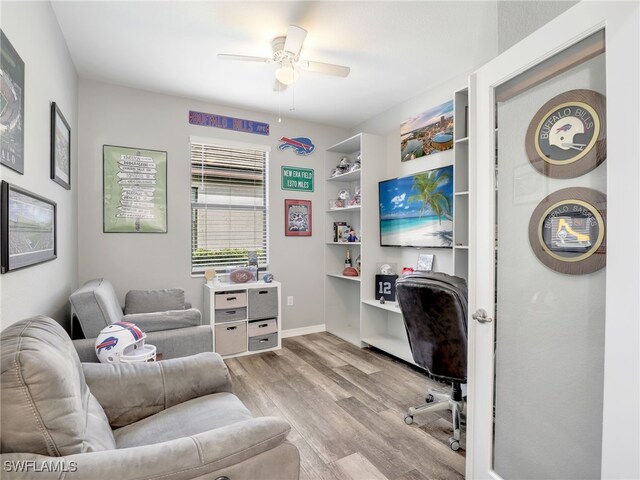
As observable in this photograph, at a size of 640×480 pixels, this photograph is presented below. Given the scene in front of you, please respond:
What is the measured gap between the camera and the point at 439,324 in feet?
6.44

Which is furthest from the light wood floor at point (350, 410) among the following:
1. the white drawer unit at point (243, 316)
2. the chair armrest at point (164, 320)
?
the chair armrest at point (164, 320)

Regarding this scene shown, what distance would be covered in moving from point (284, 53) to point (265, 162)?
69.8 inches

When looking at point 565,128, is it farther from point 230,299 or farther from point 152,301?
point 152,301

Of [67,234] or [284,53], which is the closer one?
[284,53]

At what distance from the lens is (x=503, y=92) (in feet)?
4.98

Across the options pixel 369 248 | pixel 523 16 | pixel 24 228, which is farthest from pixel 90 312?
pixel 523 16

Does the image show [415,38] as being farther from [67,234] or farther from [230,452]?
[67,234]

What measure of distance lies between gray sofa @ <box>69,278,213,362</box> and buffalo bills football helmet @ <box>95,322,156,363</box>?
134 mm

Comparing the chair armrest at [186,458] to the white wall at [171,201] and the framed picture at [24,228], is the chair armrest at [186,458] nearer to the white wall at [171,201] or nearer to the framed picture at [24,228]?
the framed picture at [24,228]

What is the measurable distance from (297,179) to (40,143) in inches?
107

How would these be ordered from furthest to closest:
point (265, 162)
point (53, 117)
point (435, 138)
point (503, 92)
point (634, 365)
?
point (265, 162) → point (435, 138) → point (53, 117) → point (503, 92) → point (634, 365)

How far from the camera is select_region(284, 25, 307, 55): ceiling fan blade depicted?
6.89 ft

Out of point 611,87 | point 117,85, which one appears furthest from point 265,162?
point 611,87

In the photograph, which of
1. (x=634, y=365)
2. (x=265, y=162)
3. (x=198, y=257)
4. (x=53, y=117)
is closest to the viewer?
(x=634, y=365)
